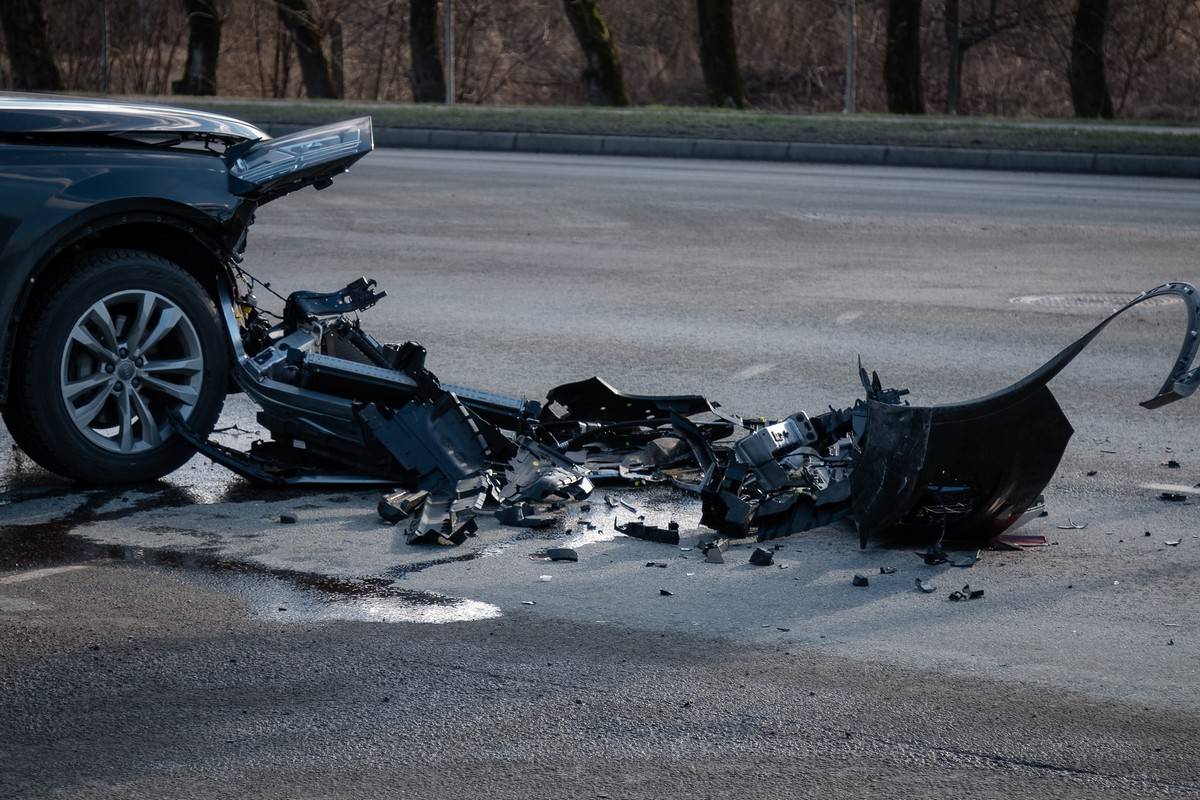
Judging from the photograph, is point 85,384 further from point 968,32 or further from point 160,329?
point 968,32

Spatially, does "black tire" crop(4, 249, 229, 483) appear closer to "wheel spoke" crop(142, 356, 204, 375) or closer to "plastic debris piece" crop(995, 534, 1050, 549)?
"wheel spoke" crop(142, 356, 204, 375)

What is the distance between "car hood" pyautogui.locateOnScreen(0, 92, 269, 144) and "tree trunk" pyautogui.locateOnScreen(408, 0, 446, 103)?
86.0 feet

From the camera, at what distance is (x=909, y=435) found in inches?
201

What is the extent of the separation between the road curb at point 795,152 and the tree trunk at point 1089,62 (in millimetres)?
10708

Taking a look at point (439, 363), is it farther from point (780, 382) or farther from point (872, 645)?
point (872, 645)

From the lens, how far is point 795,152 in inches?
777

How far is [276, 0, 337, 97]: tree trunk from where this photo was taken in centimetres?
3406

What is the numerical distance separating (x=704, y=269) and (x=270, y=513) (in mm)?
6285

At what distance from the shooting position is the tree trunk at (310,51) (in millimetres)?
34062

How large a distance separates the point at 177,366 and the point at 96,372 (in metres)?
0.30

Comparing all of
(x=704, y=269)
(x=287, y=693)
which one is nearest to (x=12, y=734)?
(x=287, y=693)

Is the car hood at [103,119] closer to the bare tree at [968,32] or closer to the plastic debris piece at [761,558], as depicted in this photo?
the plastic debris piece at [761,558]

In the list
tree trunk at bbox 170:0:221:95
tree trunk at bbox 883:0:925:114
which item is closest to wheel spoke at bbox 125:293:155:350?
tree trunk at bbox 883:0:925:114

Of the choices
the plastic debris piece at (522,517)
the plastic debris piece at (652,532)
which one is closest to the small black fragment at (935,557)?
the plastic debris piece at (652,532)
